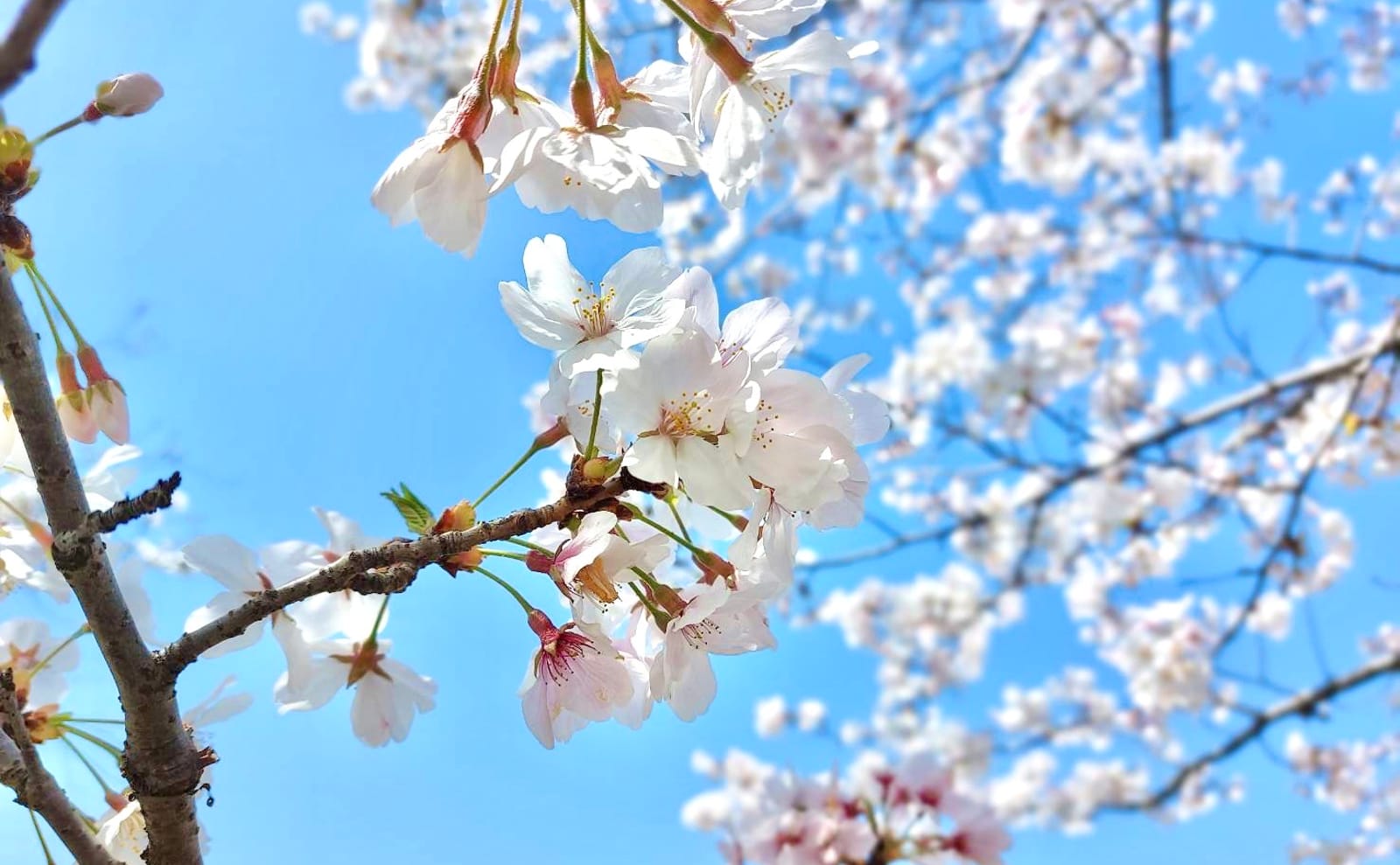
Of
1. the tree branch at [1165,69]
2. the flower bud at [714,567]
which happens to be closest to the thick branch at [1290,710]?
the tree branch at [1165,69]

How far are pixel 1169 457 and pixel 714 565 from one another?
3372mm

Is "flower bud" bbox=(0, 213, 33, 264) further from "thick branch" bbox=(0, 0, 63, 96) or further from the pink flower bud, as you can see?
"thick branch" bbox=(0, 0, 63, 96)

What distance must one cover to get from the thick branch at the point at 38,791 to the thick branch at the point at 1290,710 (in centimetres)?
391

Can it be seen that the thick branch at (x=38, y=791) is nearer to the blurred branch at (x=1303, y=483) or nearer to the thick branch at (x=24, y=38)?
the thick branch at (x=24, y=38)

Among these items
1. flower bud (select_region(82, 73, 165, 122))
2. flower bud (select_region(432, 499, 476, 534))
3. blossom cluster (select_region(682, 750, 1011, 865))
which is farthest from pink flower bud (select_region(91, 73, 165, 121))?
blossom cluster (select_region(682, 750, 1011, 865))

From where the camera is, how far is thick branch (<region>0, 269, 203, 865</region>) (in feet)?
2.24

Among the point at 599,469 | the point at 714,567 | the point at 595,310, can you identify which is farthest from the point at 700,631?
the point at 595,310

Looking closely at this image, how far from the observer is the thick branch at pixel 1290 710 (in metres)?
3.34

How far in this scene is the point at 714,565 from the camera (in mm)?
765

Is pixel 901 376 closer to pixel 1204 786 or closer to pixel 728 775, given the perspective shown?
pixel 728 775

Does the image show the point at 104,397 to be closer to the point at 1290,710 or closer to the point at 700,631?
the point at 700,631

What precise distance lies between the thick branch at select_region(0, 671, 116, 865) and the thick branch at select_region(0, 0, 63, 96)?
595 mm

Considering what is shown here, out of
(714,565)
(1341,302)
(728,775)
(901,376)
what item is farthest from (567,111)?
(1341,302)

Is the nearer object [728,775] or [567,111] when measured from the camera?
[567,111]
